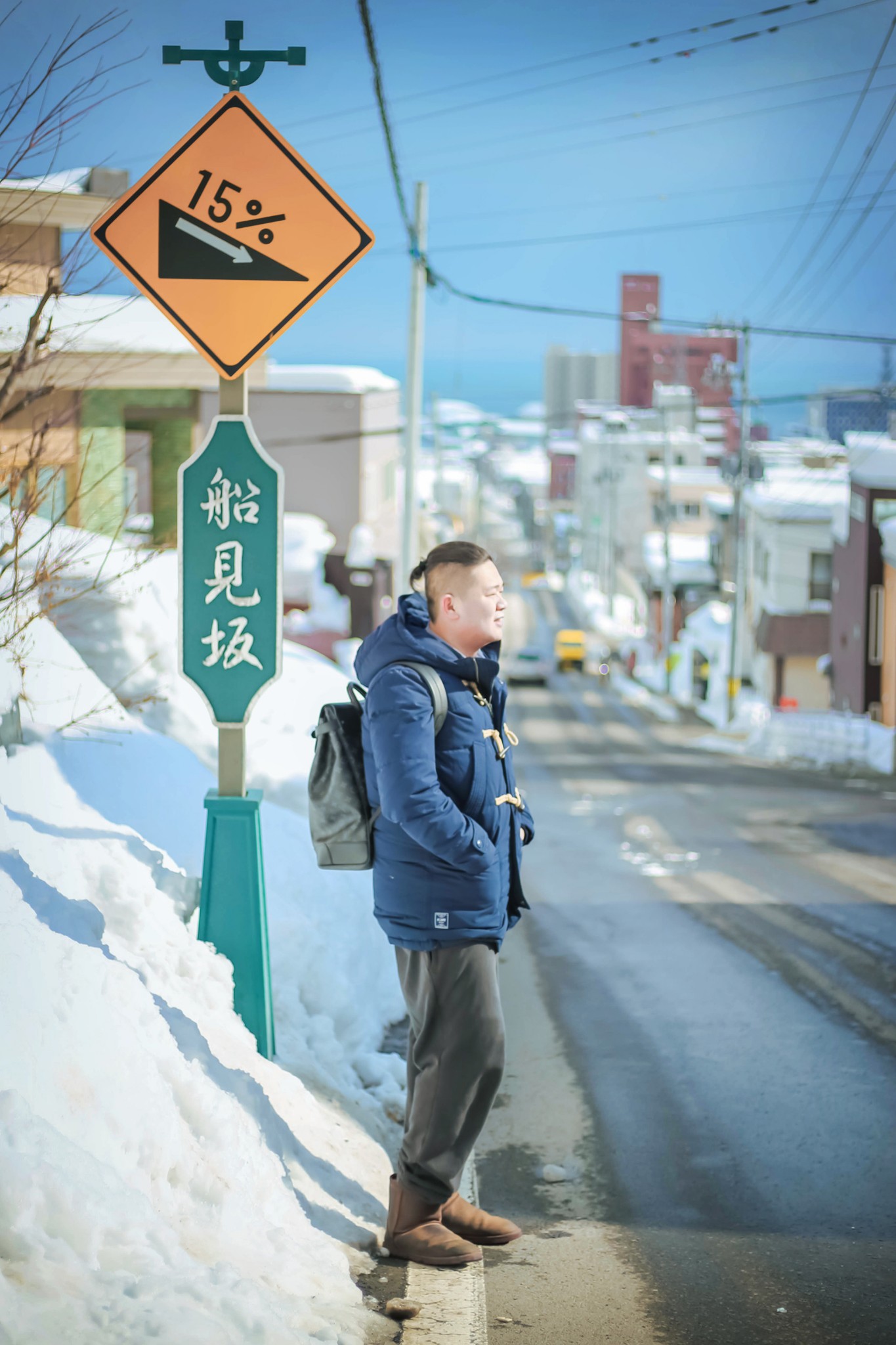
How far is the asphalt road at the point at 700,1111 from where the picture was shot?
3.60 metres

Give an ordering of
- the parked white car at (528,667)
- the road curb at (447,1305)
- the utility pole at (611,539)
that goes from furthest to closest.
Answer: the utility pole at (611,539) < the parked white car at (528,667) < the road curb at (447,1305)

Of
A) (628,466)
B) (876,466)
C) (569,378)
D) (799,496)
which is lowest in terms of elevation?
(799,496)

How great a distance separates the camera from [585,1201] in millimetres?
4391

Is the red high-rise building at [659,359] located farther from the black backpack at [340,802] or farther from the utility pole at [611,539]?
the black backpack at [340,802]

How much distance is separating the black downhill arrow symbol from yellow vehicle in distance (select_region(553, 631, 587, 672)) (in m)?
53.7

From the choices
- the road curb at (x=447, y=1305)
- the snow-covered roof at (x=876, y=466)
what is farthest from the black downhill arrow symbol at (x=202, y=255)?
the snow-covered roof at (x=876, y=466)

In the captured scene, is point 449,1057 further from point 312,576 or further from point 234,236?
point 312,576

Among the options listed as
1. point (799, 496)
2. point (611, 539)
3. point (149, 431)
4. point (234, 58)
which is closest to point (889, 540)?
point (799, 496)

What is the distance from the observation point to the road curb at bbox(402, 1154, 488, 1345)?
3305 millimetres

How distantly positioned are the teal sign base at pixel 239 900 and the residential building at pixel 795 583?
1345 inches

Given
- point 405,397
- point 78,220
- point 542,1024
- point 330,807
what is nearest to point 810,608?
point 405,397

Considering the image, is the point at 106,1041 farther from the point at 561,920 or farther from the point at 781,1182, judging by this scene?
the point at 561,920

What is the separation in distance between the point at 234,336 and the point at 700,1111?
3556 millimetres

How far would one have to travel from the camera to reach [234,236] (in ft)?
14.5
